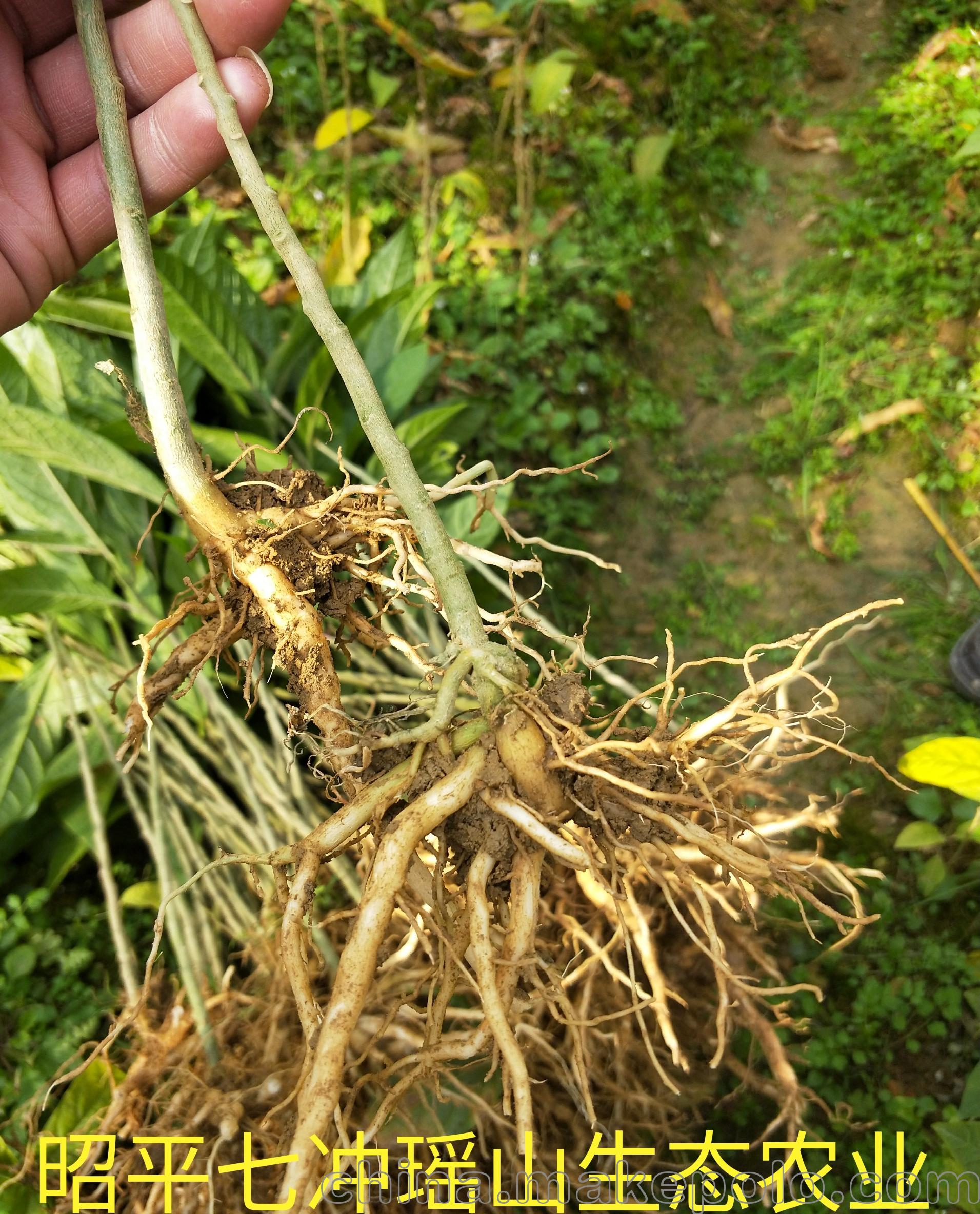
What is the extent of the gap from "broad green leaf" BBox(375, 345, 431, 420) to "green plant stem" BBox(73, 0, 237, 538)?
74cm

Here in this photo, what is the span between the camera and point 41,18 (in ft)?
4.64

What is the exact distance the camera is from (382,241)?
2.46 m

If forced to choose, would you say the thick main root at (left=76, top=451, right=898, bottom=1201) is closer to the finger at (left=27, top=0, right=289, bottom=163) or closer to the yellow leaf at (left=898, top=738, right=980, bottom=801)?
the yellow leaf at (left=898, top=738, right=980, bottom=801)

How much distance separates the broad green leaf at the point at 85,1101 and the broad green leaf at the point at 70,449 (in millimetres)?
1012

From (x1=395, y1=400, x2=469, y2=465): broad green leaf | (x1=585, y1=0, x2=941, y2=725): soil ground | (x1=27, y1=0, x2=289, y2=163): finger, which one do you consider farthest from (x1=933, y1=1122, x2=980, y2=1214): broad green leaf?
(x1=27, y1=0, x2=289, y2=163): finger

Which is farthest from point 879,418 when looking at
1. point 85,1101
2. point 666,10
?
point 85,1101

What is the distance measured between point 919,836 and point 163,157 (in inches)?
74.5

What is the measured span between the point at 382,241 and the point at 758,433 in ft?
4.05

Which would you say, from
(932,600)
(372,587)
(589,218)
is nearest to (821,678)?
(932,600)

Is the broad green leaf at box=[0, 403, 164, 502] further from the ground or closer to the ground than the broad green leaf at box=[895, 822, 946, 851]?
further from the ground

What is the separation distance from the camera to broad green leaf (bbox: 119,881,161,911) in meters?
1.74

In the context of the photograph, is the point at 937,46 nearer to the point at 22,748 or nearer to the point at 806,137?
the point at 806,137

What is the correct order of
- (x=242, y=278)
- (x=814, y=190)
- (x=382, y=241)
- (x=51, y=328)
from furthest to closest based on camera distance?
(x=814, y=190) < (x=382, y=241) < (x=242, y=278) < (x=51, y=328)

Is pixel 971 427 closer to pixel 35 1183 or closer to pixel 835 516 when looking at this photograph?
pixel 835 516
